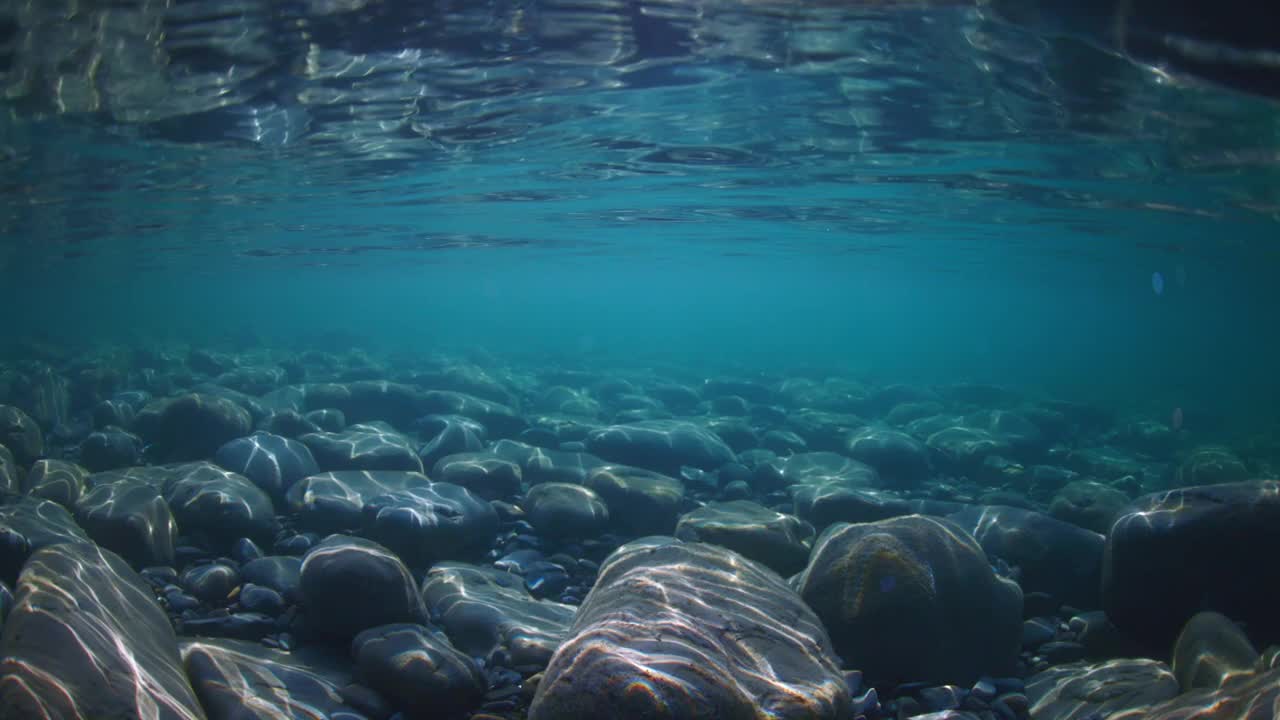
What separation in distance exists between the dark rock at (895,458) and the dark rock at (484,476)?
27.7 feet

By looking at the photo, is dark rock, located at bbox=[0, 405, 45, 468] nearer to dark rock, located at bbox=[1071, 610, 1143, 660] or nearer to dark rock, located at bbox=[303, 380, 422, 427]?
dark rock, located at bbox=[303, 380, 422, 427]

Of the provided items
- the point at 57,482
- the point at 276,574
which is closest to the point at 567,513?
the point at 276,574

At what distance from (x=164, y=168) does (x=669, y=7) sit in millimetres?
13970

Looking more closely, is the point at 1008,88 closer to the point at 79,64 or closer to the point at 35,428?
the point at 79,64

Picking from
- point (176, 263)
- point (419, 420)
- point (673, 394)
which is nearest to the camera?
point (419, 420)

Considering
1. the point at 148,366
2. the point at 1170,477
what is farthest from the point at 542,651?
the point at 148,366

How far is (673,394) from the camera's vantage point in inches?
931

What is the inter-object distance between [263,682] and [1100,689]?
660 centimetres

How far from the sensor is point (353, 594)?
5.67 m

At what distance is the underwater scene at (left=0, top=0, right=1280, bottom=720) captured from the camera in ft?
15.8

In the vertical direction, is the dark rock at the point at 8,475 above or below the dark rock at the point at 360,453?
above

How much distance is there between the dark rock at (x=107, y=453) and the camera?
10.7 metres

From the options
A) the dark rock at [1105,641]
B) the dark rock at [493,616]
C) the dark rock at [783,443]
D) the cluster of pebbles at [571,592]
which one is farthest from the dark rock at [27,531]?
the dark rock at [783,443]

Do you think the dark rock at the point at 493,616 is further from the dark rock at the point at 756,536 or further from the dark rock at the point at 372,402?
the dark rock at the point at 372,402
